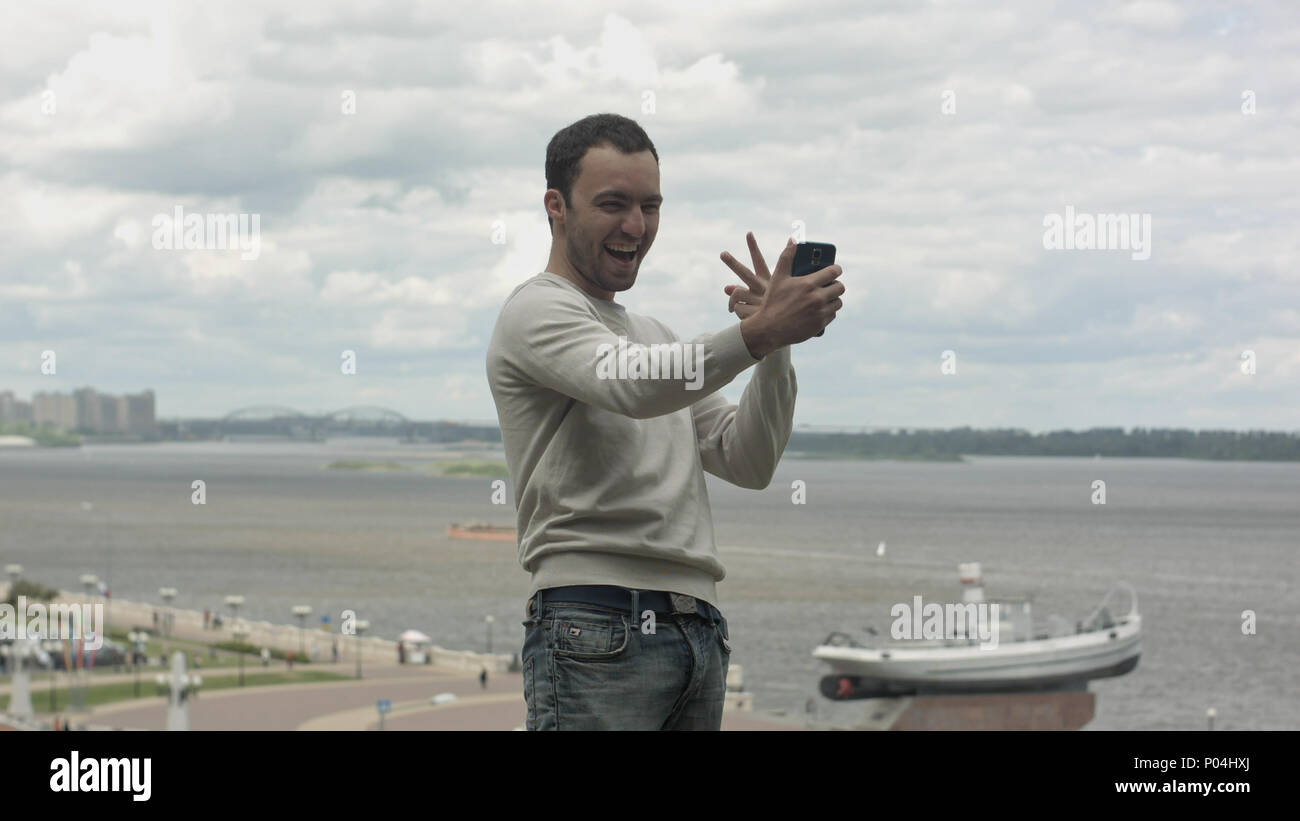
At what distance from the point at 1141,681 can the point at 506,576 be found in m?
50.8

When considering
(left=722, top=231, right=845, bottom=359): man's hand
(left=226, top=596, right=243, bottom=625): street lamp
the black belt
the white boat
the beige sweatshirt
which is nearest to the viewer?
(left=722, top=231, right=845, bottom=359): man's hand

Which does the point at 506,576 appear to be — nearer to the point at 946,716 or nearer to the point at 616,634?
the point at 946,716

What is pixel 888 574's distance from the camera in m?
107

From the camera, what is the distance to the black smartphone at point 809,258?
278 cm

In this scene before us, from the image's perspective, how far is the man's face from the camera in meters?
3.07

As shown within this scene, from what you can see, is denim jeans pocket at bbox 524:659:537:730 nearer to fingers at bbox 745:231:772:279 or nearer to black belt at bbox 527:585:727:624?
black belt at bbox 527:585:727:624

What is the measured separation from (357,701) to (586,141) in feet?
159

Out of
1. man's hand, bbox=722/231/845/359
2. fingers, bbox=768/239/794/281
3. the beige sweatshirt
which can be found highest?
fingers, bbox=768/239/794/281

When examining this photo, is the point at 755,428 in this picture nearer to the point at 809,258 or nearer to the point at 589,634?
the point at 809,258

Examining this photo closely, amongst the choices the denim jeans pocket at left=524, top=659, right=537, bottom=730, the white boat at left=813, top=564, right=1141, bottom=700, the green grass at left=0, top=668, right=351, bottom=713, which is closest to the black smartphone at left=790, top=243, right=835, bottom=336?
the denim jeans pocket at left=524, top=659, right=537, bottom=730

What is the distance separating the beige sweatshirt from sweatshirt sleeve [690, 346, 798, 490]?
42 mm

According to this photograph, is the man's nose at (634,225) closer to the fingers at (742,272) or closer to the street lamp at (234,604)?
the fingers at (742,272)
